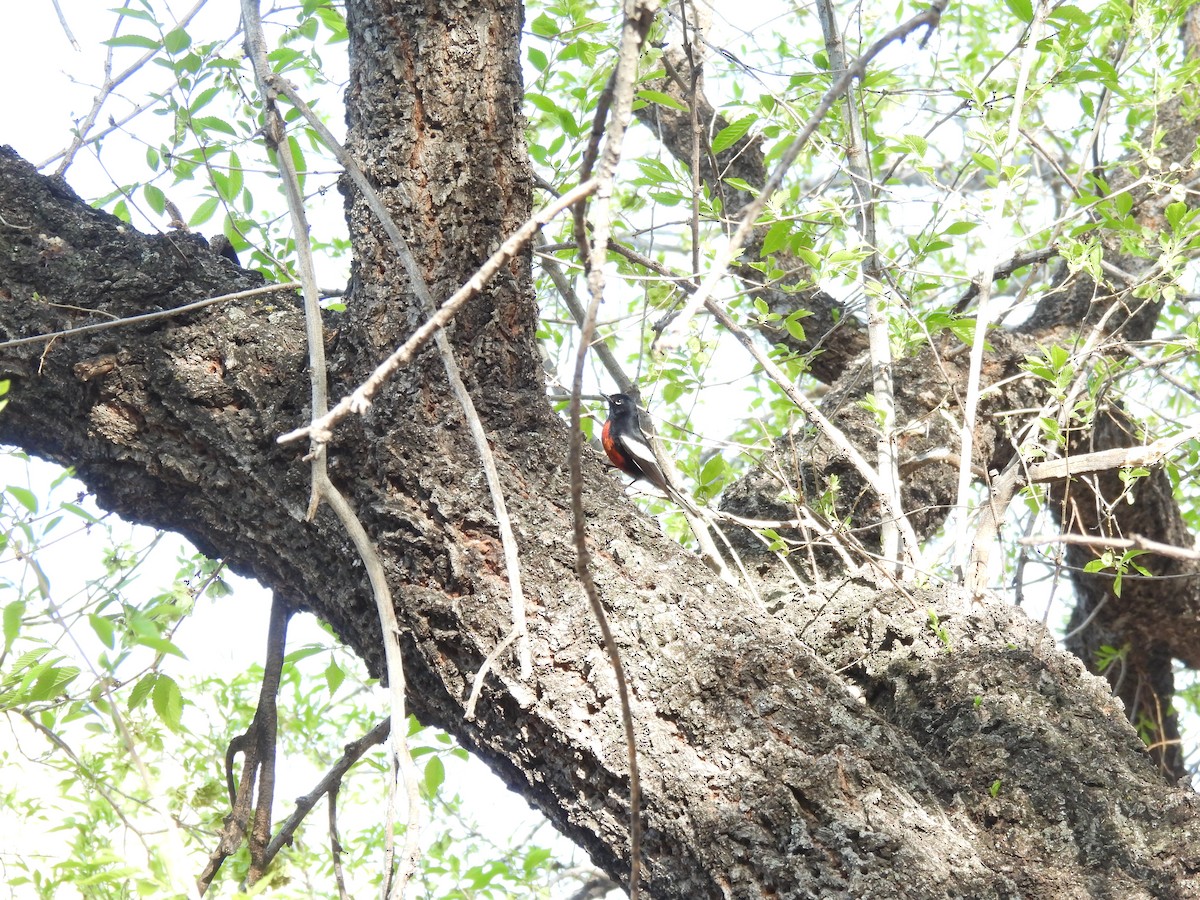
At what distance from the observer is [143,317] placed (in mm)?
2098

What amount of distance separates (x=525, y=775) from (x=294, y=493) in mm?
716

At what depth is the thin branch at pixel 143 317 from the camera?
6.79 feet

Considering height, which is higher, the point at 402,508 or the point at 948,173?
the point at 948,173

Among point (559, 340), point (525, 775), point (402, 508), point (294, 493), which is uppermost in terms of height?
point (559, 340)

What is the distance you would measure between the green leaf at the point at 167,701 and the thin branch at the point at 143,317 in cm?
73

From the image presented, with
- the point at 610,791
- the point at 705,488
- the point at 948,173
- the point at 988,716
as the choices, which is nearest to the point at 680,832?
the point at 610,791

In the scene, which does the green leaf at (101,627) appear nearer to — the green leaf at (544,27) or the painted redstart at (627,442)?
the green leaf at (544,27)

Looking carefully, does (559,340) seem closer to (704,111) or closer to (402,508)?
(704,111)

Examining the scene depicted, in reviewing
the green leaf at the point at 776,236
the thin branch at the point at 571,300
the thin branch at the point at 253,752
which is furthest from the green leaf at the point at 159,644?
the green leaf at the point at 776,236

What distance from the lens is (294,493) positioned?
2029 millimetres

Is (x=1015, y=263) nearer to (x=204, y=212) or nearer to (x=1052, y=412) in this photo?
(x=1052, y=412)

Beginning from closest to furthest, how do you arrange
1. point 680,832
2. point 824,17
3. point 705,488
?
point 680,832, point 705,488, point 824,17

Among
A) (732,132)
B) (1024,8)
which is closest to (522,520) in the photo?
(732,132)

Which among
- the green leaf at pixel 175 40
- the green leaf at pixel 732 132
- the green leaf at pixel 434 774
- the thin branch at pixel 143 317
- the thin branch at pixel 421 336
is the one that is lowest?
the green leaf at pixel 434 774
